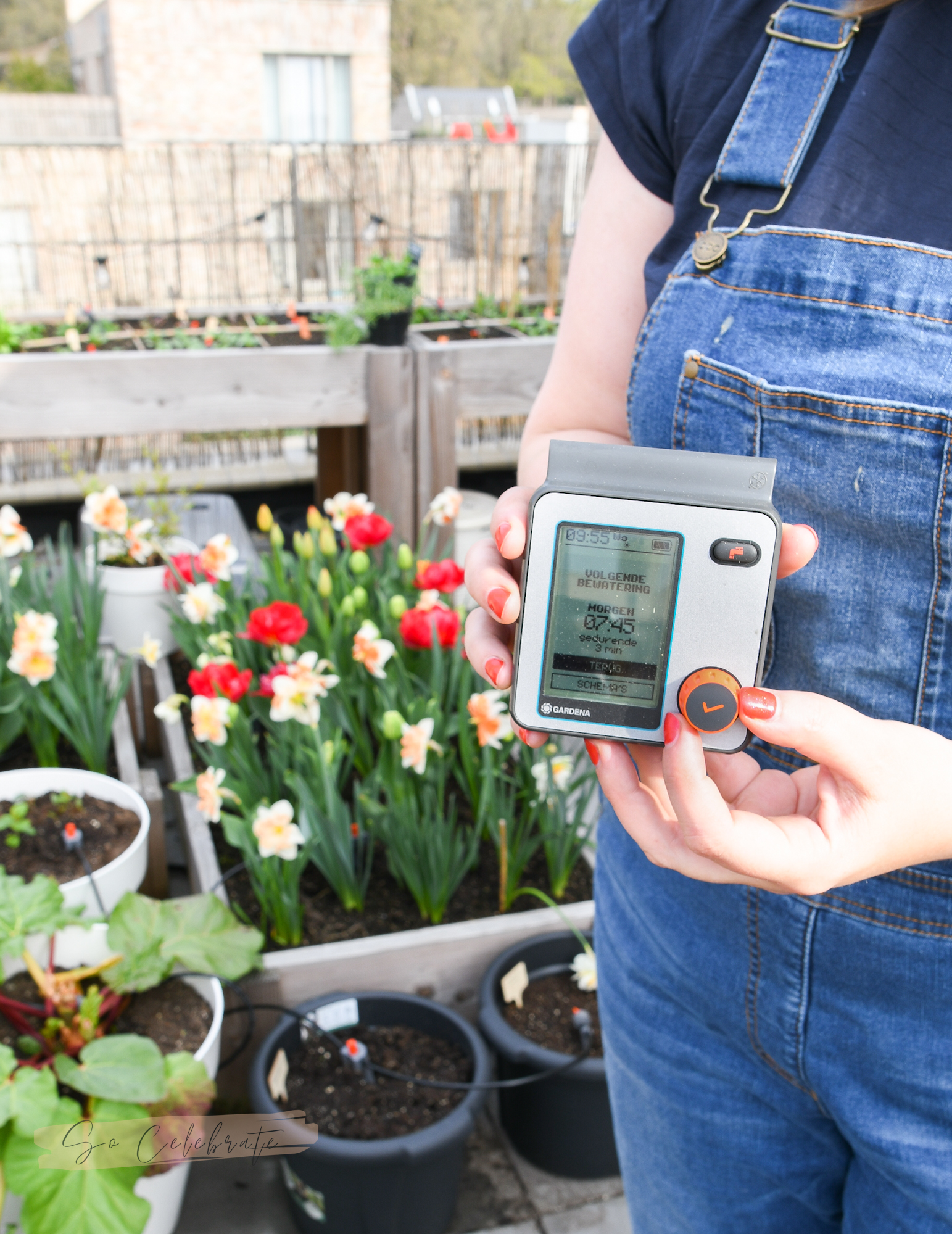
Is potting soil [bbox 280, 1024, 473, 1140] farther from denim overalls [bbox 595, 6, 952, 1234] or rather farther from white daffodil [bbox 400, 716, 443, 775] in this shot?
denim overalls [bbox 595, 6, 952, 1234]

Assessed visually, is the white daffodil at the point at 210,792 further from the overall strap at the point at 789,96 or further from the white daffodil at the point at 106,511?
the overall strap at the point at 789,96

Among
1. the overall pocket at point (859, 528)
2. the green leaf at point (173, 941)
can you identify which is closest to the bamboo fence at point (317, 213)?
the green leaf at point (173, 941)

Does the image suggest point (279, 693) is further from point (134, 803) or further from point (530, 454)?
point (530, 454)

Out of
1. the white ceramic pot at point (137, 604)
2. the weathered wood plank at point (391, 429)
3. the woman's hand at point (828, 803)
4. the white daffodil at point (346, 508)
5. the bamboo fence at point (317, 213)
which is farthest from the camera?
the bamboo fence at point (317, 213)

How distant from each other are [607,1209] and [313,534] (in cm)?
127

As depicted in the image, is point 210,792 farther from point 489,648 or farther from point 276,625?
point 489,648

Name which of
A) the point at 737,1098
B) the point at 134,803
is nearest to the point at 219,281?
the point at 134,803

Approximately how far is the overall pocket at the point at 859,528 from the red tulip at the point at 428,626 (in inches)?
39.6

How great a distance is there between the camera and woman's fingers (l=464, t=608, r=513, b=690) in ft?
1.82

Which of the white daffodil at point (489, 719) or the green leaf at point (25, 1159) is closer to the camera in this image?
the green leaf at point (25, 1159)

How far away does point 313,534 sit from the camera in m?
1.90

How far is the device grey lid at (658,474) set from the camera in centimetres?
52

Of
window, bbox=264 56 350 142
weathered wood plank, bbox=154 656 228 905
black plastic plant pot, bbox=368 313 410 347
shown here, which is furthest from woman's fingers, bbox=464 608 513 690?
window, bbox=264 56 350 142

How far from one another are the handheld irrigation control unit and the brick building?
47.7 feet
